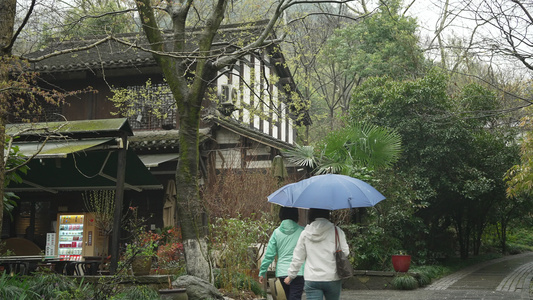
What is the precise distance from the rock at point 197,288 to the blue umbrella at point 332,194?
2.80m

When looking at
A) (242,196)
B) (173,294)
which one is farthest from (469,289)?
(173,294)

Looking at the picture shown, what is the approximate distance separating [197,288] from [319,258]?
379cm

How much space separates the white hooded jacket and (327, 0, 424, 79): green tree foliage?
19.5m

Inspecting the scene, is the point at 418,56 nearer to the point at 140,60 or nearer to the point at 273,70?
the point at 273,70

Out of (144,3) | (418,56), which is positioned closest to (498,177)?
(418,56)

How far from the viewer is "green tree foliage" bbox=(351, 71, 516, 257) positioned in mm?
17828

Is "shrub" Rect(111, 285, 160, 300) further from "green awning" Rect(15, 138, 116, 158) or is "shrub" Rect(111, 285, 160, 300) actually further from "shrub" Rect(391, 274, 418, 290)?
"shrub" Rect(391, 274, 418, 290)

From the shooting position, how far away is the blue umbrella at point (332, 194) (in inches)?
243

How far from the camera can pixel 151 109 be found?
18609mm

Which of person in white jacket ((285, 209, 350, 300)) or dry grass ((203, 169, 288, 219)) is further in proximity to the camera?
dry grass ((203, 169, 288, 219))

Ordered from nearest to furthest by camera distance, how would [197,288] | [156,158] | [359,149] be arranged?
[197,288] < [359,149] < [156,158]

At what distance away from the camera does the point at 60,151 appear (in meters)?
9.96

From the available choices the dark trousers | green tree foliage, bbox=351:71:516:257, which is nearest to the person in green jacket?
the dark trousers

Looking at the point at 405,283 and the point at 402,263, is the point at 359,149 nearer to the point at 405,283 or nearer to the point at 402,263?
the point at 402,263
